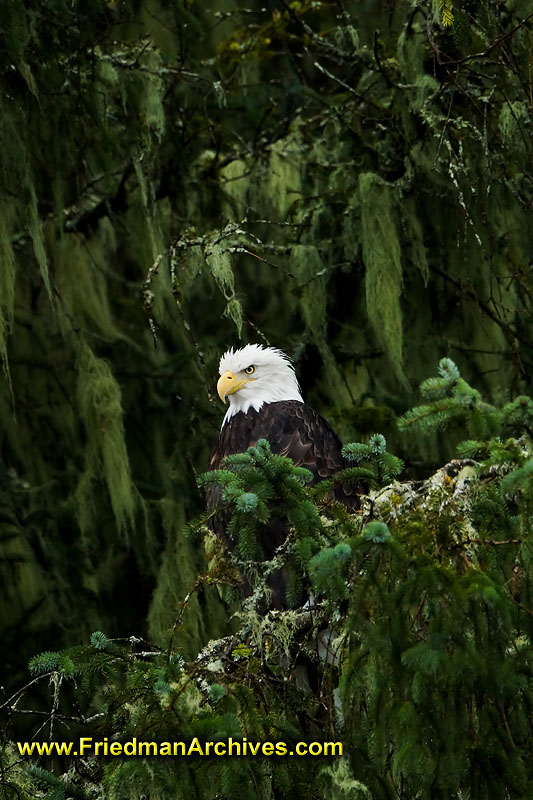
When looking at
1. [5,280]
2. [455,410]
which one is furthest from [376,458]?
[5,280]

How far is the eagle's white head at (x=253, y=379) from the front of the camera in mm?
5043

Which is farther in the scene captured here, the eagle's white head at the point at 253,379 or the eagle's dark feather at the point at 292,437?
the eagle's white head at the point at 253,379

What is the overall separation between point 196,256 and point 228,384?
24.3 inches

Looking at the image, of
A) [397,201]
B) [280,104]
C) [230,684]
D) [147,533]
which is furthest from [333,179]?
[230,684]

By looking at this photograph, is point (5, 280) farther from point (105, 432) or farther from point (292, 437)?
point (292, 437)

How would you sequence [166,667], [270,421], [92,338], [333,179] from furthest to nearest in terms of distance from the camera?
[92,338]
[333,179]
[270,421]
[166,667]

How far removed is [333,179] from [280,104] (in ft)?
3.80

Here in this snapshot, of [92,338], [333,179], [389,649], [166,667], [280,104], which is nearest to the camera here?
[389,649]

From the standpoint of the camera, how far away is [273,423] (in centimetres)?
489

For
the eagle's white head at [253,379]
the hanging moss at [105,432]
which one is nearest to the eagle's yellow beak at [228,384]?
the eagle's white head at [253,379]

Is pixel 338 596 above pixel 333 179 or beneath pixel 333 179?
beneath

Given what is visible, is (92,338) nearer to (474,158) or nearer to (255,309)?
(255,309)

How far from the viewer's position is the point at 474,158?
4.93 meters

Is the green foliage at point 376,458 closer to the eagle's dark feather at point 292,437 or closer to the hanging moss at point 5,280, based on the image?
the eagle's dark feather at point 292,437
